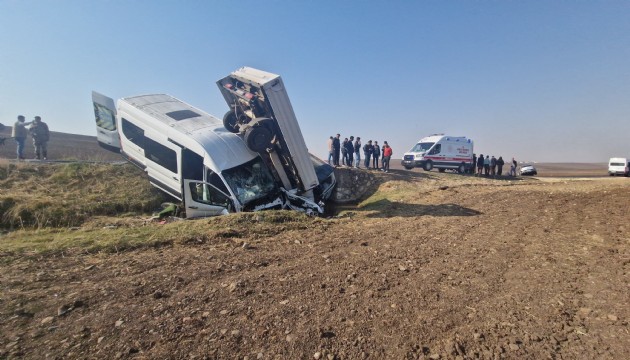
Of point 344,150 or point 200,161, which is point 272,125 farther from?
point 344,150

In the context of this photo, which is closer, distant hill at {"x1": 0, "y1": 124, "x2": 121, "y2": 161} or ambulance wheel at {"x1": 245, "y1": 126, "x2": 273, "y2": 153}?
ambulance wheel at {"x1": 245, "y1": 126, "x2": 273, "y2": 153}

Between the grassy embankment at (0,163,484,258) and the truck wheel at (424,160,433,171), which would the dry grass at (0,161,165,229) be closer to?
the grassy embankment at (0,163,484,258)

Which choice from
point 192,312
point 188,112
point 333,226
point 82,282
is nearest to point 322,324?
point 192,312

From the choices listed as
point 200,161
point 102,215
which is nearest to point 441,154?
point 200,161

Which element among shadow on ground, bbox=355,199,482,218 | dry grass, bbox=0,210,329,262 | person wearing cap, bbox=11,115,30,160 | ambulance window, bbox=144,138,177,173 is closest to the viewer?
dry grass, bbox=0,210,329,262

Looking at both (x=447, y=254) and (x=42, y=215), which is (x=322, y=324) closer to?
(x=447, y=254)

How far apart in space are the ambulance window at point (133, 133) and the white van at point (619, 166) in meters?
37.3

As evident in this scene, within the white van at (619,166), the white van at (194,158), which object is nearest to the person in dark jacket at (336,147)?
the white van at (194,158)

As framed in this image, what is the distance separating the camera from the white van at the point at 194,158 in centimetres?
776

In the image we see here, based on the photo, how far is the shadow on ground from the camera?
8039 mm

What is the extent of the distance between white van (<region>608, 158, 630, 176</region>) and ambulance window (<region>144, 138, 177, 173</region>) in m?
36.6

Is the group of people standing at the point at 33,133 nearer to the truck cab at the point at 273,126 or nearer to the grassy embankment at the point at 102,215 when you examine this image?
the grassy embankment at the point at 102,215

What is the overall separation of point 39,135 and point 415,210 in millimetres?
13192

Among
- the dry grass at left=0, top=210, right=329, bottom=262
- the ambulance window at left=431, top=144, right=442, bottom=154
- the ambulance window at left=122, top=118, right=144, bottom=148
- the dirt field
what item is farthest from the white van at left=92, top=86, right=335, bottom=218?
the ambulance window at left=431, top=144, right=442, bottom=154
